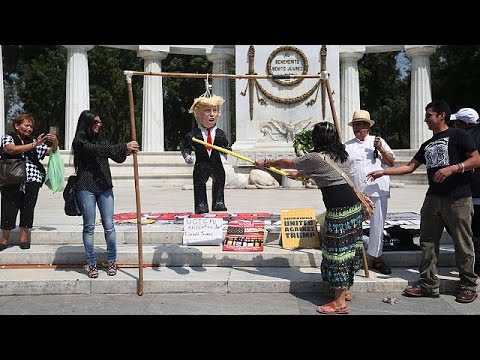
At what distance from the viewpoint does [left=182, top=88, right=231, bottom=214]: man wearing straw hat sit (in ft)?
22.5

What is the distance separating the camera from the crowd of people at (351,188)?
475cm

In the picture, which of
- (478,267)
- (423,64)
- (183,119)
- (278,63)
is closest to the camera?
(478,267)

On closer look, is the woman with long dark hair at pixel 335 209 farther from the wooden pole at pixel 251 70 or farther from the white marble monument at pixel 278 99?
the wooden pole at pixel 251 70

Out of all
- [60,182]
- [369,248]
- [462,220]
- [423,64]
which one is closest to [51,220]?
[60,182]

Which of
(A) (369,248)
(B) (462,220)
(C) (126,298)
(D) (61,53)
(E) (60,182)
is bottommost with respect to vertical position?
(C) (126,298)

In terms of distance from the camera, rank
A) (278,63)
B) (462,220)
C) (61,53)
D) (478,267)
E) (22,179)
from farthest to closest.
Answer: (61,53) → (278,63) → (22,179) → (478,267) → (462,220)

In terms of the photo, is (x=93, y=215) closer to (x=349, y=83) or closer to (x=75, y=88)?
(x=75, y=88)

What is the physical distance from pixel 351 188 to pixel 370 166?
97 centimetres

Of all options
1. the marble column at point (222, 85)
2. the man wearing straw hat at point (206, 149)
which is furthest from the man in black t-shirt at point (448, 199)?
the marble column at point (222, 85)

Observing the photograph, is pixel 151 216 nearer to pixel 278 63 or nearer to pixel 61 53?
pixel 278 63

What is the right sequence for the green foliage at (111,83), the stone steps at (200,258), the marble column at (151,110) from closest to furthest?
1. the stone steps at (200,258)
2. the marble column at (151,110)
3. the green foliage at (111,83)

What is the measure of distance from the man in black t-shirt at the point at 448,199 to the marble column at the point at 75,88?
1894 cm

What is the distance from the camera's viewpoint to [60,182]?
6785 millimetres

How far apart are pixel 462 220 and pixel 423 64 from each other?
20.9m
